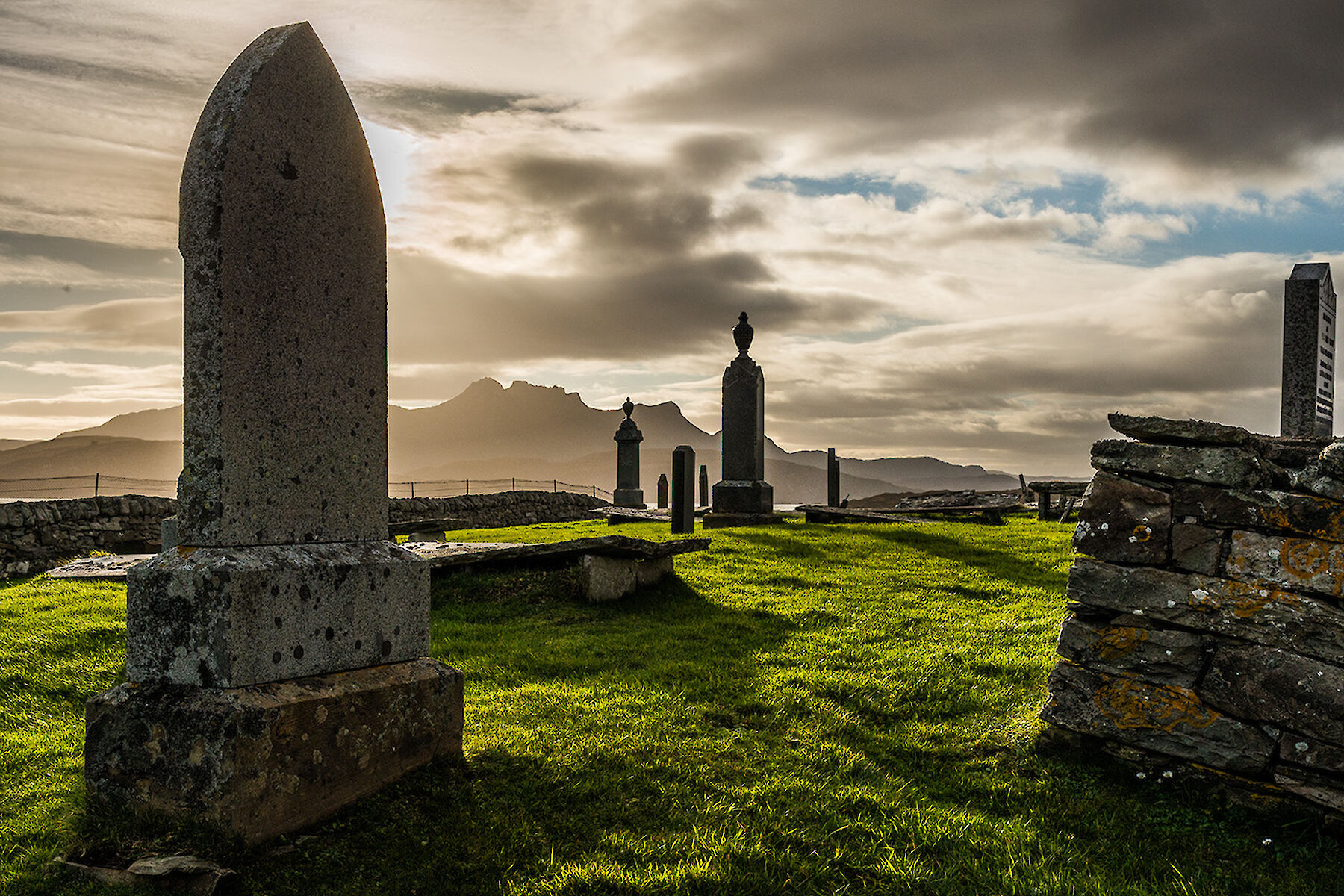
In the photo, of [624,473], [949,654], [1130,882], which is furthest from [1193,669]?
[624,473]

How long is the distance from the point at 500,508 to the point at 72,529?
11245 millimetres

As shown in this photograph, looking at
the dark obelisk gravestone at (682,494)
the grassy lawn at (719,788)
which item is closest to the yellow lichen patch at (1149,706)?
the grassy lawn at (719,788)

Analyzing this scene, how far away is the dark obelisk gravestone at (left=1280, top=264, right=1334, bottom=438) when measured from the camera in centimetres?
1162

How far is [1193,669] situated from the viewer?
13.6ft

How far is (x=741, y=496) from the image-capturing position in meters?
17.4

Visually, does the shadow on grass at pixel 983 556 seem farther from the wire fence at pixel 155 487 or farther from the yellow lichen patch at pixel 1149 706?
the wire fence at pixel 155 487

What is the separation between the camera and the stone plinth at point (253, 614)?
3.30m

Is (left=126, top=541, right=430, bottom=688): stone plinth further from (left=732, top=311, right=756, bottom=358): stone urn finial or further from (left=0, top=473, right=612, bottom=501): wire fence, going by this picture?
(left=732, top=311, right=756, bottom=358): stone urn finial

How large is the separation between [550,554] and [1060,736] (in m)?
5.85

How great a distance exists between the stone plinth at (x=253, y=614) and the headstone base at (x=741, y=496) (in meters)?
13.7

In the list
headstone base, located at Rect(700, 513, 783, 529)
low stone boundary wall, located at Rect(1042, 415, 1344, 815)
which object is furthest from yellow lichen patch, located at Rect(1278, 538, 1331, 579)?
headstone base, located at Rect(700, 513, 783, 529)

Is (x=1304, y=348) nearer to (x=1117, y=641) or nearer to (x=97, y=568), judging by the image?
(x=1117, y=641)

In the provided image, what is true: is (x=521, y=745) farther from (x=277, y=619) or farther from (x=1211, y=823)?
(x=1211, y=823)

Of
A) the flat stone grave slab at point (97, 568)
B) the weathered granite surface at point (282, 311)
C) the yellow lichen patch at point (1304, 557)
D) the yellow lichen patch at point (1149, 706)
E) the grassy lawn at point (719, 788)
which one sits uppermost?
the weathered granite surface at point (282, 311)
